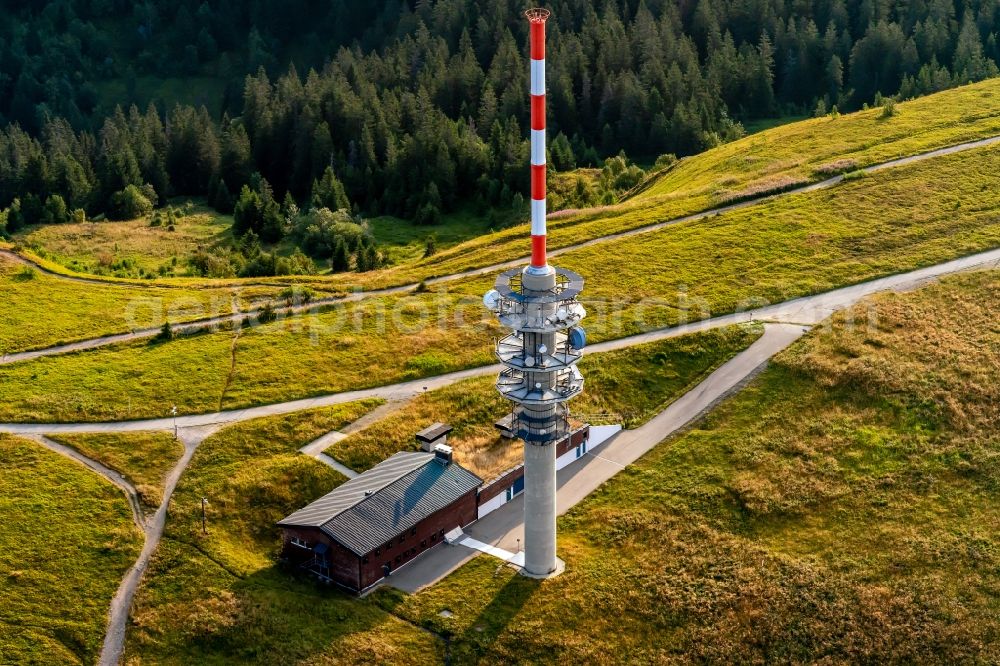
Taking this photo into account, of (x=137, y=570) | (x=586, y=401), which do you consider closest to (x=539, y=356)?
(x=586, y=401)

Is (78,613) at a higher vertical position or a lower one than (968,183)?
lower

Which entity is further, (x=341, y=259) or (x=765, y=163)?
(x=765, y=163)

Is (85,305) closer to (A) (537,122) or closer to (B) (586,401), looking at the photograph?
(B) (586,401)

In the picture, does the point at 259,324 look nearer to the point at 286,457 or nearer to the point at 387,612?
the point at 286,457

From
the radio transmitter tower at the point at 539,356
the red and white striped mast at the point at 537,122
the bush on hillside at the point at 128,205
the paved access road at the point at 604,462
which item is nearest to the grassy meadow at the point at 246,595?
the paved access road at the point at 604,462

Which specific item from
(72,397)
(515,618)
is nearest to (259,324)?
(72,397)

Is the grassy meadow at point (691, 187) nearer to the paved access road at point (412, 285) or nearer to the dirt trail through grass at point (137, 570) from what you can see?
the paved access road at point (412, 285)
